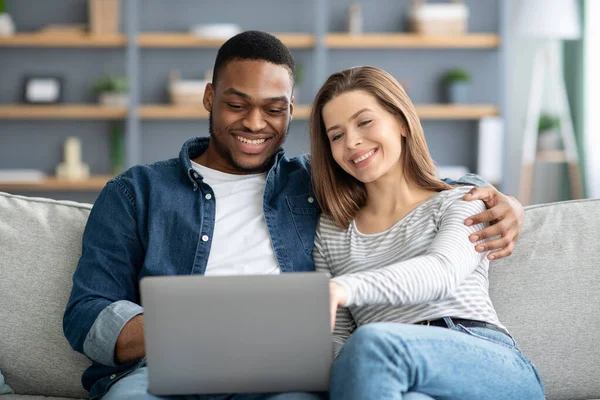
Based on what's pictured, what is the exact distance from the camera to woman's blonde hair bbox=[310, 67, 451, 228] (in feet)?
5.91

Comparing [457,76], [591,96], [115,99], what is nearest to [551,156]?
[591,96]

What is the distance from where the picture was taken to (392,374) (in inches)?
51.6

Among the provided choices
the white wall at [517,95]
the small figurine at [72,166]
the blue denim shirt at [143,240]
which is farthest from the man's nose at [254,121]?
the white wall at [517,95]

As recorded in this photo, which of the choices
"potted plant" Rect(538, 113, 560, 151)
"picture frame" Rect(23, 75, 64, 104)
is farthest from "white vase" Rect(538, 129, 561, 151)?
"picture frame" Rect(23, 75, 64, 104)

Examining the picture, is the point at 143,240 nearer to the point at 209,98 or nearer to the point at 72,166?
the point at 209,98

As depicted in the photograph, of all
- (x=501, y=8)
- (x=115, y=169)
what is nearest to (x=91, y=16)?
(x=115, y=169)

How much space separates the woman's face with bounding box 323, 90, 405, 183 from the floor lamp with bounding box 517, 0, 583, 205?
288 cm

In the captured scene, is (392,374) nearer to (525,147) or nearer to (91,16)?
(525,147)

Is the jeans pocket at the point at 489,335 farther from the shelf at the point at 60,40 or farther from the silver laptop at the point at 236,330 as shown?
the shelf at the point at 60,40

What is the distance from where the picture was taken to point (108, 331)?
1.59 m

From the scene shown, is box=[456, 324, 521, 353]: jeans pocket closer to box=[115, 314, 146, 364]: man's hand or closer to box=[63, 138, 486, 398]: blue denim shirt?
box=[63, 138, 486, 398]: blue denim shirt

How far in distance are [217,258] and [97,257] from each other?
263mm

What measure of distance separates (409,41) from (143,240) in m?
3.16

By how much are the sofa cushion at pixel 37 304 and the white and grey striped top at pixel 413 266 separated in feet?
1.97
